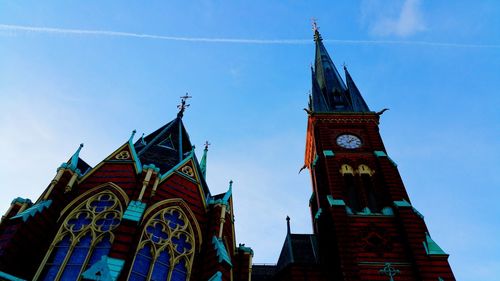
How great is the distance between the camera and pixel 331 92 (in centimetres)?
3494

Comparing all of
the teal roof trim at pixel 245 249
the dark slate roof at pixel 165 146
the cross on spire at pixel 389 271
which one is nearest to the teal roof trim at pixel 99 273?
the dark slate roof at pixel 165 146

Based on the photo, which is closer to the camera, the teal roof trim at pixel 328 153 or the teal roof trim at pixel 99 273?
the teal roof trim at pixel 99 273

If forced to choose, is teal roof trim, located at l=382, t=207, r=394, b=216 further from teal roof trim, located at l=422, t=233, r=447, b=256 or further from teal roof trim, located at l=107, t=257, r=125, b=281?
teal roof trim, located at l=107, t=257, r=125, b=281

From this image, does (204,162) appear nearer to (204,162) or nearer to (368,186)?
(204,162)

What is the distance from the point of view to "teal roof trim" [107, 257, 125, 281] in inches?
490

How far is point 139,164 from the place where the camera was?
1822 cm

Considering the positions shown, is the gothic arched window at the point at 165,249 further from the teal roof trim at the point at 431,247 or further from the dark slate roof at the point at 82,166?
the teal roof trim at the point at 431,247

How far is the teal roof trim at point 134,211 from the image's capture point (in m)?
14.5

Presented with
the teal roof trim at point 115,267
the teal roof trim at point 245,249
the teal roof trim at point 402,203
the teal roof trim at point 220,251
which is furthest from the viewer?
the teal roof trim at point 402,203

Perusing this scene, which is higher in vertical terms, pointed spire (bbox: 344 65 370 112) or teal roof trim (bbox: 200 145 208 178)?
pointed spire (bbox: 344 65 370 112)

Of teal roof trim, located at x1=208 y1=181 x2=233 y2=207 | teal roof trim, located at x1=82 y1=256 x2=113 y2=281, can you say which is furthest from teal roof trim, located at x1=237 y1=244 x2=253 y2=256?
teal roof trim, located at x1=82 y1=256 x2=113 y2=281

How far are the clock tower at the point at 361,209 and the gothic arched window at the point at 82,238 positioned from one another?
36.1 feet

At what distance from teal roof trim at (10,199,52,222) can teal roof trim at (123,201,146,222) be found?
334 centimetres

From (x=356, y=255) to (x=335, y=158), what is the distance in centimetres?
792
